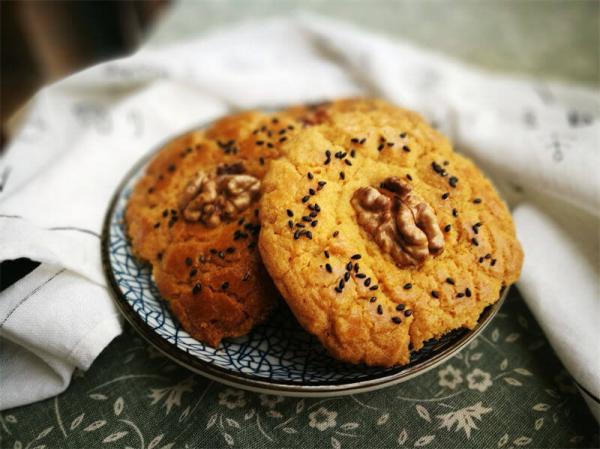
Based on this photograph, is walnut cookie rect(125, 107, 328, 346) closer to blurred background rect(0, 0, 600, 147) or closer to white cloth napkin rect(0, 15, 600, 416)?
white cloth napkin rect(0, 15, 600, 416)

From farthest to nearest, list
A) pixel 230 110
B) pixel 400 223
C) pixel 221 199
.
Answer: pixel 230 110
pixel 221 199
pixel 400 223

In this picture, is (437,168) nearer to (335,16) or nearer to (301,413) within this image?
(301,413)

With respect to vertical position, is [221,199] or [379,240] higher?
[221,199]

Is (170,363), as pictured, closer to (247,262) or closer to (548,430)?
(247,262)

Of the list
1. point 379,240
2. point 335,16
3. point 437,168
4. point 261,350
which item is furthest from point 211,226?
point 335,16

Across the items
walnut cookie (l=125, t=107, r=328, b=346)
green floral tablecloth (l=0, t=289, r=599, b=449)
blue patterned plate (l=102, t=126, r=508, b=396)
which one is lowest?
green floral tablecloth (l=0, t=289, r=599, b=449)

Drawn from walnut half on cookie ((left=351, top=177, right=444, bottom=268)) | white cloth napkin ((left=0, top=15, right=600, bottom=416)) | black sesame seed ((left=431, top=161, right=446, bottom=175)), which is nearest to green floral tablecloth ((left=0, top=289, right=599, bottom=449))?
white cloth napkin ((left=0, top=15, right=600, bottom=416))

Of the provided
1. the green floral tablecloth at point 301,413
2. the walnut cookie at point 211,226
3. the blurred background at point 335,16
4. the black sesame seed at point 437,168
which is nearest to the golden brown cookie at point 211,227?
the walnut cookie at point 211,226

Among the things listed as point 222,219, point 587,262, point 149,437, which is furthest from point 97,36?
point 587,262
